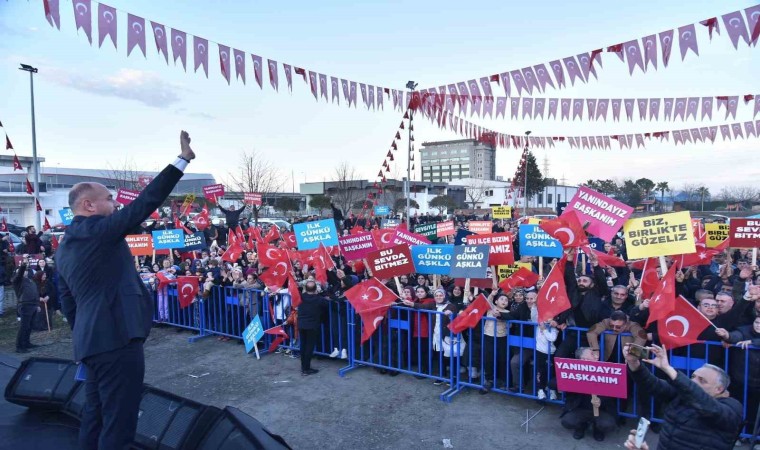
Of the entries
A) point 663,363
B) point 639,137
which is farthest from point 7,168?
point 663,363

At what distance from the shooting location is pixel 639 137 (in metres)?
17.6

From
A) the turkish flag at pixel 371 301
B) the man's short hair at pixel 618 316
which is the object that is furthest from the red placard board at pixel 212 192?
the man's short hair at pixel 618 316

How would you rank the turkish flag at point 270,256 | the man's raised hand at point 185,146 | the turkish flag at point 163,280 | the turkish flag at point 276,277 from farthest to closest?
the turkish flag at point 163,280
the turkish flag at point 270,256
the turkish flag at point 276,277
the man's raised hand at point 185,146

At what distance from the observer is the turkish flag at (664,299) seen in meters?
5.29

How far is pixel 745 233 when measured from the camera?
844 cm

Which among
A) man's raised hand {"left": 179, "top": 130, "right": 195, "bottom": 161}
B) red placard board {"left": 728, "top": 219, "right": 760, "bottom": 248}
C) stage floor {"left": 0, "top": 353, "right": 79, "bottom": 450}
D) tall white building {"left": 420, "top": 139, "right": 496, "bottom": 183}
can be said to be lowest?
stage floor {"left": 0, "top": 353, "right": 79, "bottom": 450}

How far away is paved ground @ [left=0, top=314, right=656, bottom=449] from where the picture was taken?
5.46 meters

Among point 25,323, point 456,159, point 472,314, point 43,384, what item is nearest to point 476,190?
point 456,159

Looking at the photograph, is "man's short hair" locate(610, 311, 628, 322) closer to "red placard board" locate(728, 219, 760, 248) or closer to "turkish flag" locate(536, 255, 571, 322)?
"turkish flag" locate(536, 255, 571, 322)

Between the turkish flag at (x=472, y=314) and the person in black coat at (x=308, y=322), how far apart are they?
2361 mm

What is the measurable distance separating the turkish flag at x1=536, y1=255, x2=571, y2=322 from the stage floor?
5355 millimetres

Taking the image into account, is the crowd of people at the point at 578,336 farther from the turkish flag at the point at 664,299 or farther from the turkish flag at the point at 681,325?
the turkish flag at the point at 664,299

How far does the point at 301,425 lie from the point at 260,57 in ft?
24.8

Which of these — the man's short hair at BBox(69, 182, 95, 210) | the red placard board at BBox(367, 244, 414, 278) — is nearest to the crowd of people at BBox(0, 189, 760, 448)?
the red placard board at BBox(367, 244, 414, 278)
